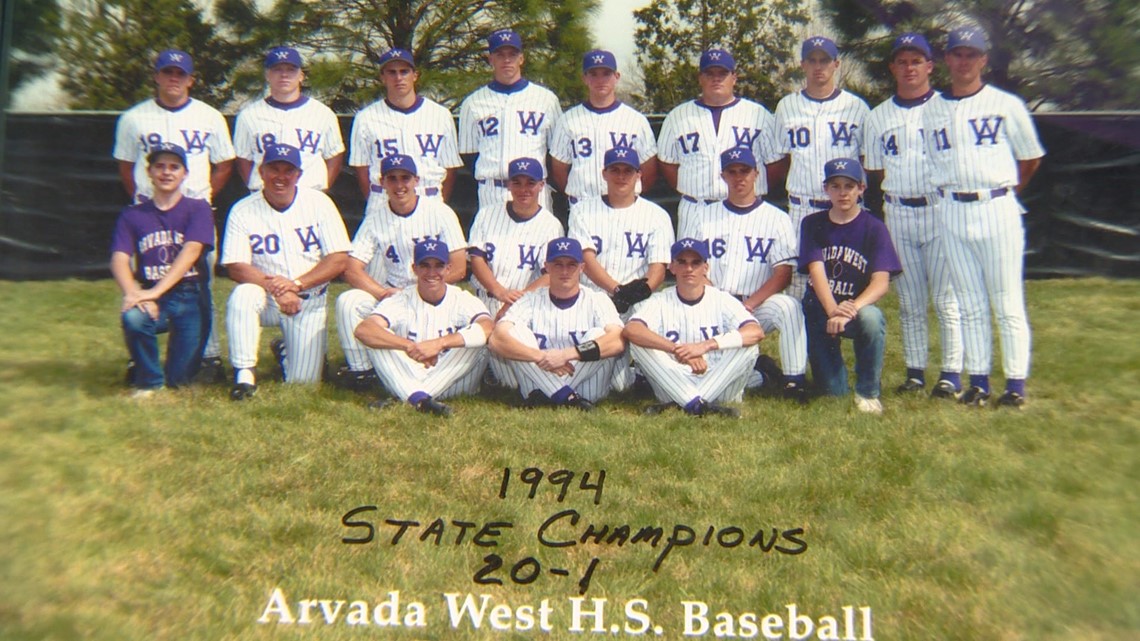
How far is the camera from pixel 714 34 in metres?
3.07

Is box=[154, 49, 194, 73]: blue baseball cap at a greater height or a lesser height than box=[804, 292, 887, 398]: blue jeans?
greater

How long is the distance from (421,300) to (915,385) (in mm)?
2004

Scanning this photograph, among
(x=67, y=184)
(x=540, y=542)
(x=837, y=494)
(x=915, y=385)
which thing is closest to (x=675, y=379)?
(x=915, y=385)

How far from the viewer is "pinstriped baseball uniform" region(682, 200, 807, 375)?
4.50 metres

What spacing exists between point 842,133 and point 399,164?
1884 millimetres

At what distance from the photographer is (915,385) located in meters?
4.22

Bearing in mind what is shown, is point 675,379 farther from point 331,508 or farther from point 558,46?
point 331,508

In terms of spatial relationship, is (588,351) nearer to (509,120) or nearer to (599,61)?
(599,61)

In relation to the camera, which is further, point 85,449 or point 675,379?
point 675,379

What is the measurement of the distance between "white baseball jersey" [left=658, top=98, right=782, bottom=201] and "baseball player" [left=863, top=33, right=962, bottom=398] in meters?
0.51

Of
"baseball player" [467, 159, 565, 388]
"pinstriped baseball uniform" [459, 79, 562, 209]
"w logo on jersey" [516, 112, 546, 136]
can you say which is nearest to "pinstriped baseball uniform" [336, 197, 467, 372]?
"baseball player" [467, 159, 565, 388]

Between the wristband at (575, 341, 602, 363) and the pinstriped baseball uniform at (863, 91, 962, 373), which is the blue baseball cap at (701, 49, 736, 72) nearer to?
the pinstriped baseball uniform at (863, 91, 962, 373)

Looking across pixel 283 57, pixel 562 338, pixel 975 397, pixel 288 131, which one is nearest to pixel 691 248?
pixel 562 338

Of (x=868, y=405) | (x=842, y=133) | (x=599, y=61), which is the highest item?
(x=599, y=61)
